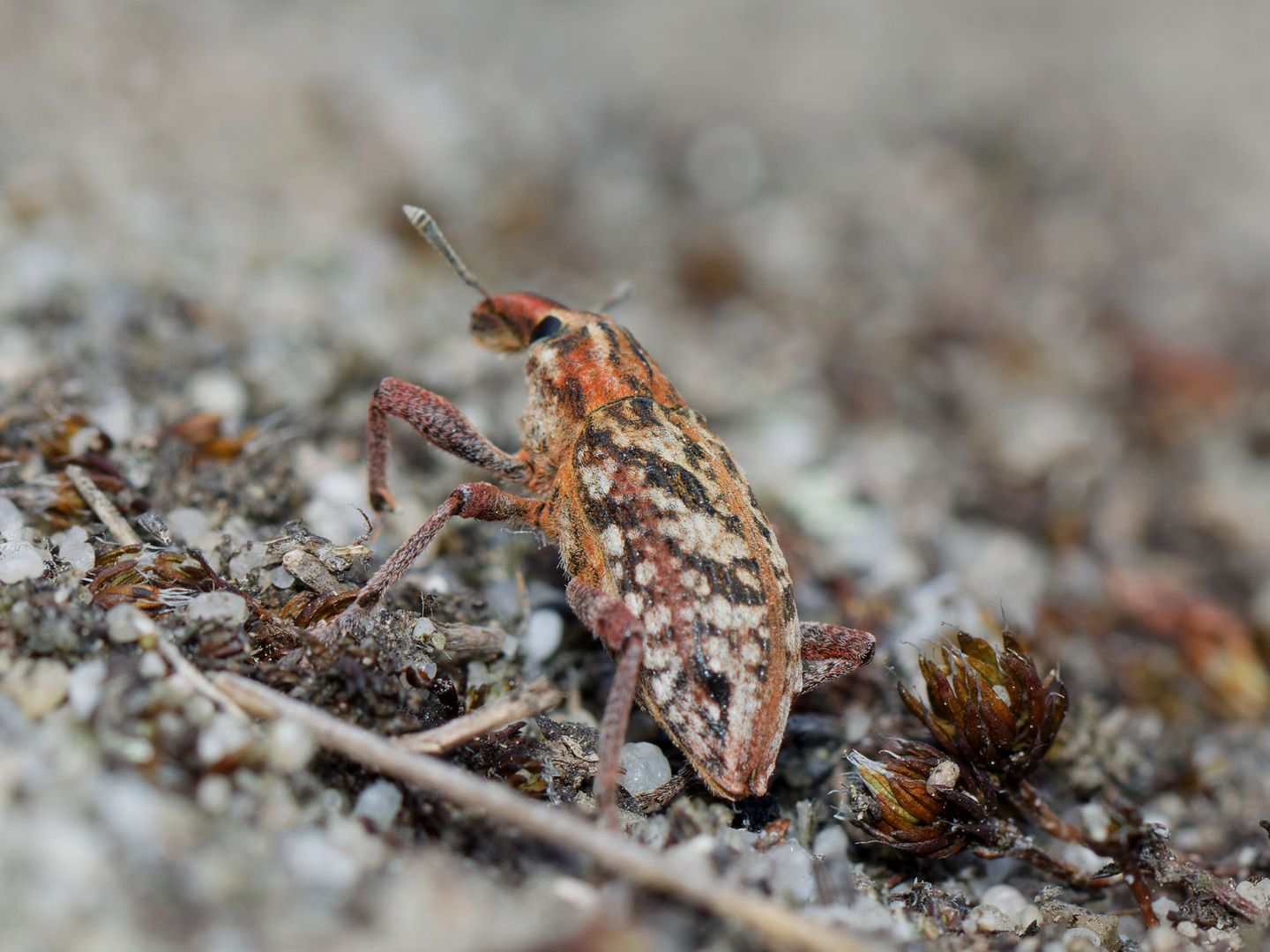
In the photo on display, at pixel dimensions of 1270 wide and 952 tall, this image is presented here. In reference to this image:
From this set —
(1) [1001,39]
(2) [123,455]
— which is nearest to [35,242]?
(2) [123,455]

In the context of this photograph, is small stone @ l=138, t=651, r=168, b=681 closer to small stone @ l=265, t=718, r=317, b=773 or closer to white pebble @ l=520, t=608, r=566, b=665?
small stone @ l=265, t=718, r=317, b=773

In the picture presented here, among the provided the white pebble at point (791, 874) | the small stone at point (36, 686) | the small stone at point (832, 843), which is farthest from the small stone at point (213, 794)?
the small stone at point (832, 843)

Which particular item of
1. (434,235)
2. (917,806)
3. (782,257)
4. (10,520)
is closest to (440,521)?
(434,235)

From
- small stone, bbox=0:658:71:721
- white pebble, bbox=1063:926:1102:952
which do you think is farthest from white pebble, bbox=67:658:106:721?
white pebble, bbox=1063:926:1102:952

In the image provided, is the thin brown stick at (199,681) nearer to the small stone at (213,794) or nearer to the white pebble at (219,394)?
the small stone at (213,794)

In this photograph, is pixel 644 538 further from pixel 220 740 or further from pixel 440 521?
pixel 220 740

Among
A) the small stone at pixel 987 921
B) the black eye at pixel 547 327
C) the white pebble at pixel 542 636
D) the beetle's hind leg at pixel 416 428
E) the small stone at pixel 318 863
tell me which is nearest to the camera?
the small stone at pixel 318 863
